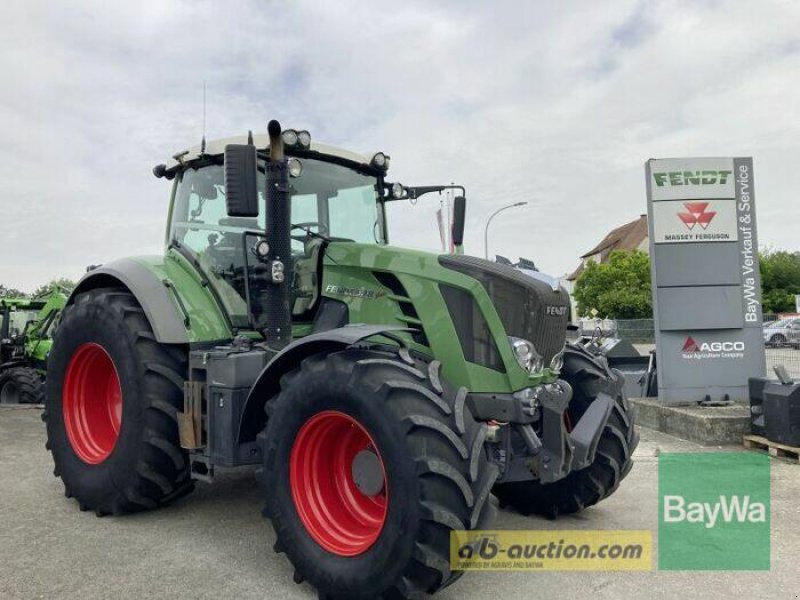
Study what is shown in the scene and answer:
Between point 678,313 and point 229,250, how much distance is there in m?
6.39

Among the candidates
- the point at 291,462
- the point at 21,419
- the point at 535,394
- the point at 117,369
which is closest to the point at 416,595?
the point at 291,462

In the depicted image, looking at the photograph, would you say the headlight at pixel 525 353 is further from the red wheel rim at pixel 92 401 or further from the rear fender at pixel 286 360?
the red wheel rim at pixel 92 401

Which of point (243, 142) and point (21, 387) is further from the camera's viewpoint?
point (21, 387)

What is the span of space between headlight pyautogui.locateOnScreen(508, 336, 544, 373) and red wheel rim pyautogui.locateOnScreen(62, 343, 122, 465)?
323cm

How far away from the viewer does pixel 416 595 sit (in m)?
3.27

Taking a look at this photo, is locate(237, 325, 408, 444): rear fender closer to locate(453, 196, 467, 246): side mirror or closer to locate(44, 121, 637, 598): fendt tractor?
locate(44, 121, 637, 598): fendt tractor


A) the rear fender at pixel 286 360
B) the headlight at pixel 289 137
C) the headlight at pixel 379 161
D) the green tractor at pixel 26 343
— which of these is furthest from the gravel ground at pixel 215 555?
the green tractor at pixel 26 343

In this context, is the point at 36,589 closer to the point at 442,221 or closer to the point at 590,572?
the point at 590,572

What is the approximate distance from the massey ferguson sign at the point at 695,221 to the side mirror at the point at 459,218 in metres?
4.75

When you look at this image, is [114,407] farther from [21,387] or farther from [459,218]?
[21,387]

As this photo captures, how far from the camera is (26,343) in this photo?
42.7ft

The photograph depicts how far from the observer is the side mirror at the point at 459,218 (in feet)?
17.0

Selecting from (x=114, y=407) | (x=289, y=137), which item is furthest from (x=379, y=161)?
(x=114, y=407)

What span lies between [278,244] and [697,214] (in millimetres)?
6725
